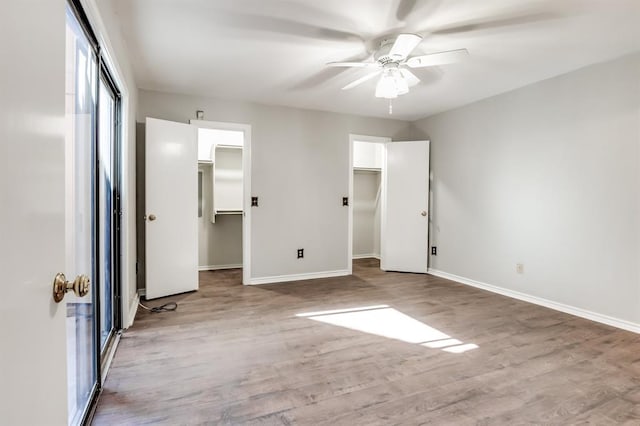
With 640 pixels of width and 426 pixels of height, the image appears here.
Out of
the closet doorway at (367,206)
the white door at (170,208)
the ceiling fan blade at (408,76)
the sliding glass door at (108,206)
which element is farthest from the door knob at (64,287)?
the closet doorway at (367,206)

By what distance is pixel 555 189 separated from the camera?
3361 millimetres

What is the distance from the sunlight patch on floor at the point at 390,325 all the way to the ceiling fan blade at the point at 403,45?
7.32ft

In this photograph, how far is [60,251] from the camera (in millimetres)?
861

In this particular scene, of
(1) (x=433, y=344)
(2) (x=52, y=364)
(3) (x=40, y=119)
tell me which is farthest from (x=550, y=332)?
(3) (x=40, y=119)

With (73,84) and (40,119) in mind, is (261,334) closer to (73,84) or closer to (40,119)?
(73,84)

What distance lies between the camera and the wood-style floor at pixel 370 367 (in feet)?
5.61

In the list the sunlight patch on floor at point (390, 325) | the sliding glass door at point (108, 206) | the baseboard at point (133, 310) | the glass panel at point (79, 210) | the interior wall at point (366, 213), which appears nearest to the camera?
the glass panel at point (79, 210)

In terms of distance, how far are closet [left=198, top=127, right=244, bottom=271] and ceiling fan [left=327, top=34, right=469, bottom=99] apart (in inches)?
114

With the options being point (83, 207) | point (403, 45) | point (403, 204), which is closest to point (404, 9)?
point (403, 45)

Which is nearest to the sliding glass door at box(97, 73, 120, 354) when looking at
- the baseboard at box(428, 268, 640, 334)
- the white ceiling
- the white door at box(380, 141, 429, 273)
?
the white ceiling

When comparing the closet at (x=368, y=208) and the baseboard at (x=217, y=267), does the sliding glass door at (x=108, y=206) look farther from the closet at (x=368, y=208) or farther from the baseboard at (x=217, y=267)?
the closet at (x=368, y=208)

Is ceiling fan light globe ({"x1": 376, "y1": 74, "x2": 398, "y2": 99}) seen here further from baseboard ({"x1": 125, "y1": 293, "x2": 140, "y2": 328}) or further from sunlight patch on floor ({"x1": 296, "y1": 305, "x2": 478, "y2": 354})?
baseboard ({"x1": 125, "y1": 293, "x2": 140, "y2": 328})

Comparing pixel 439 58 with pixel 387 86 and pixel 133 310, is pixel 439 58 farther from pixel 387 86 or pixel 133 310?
pixel 133 310

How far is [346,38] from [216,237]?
148 inches
